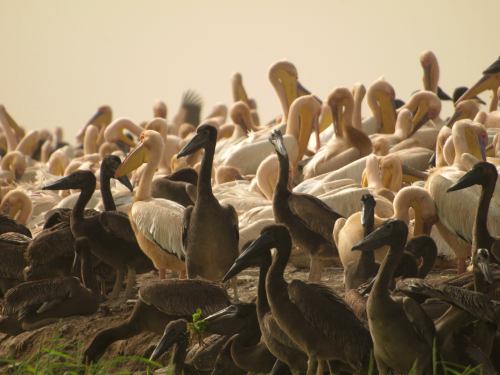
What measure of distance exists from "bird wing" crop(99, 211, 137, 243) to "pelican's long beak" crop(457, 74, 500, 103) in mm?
4866

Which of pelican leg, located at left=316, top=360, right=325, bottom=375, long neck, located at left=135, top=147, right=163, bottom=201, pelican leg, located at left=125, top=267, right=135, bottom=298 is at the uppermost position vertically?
long neck, located at left=135, top=147, right=163, bottom=201

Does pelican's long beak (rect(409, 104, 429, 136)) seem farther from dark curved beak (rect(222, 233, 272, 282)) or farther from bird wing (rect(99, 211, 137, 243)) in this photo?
dark curved beak (rect(222, 233, 272, 282))

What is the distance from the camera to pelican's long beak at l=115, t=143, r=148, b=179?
31.1 feet

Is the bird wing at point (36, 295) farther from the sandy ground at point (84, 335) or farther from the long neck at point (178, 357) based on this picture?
the long neck at point (178, 357)

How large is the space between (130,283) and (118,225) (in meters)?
0.40

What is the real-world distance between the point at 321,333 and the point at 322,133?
7525 millimetres

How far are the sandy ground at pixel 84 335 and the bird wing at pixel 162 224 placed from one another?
421 millimetres

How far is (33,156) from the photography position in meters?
19.4

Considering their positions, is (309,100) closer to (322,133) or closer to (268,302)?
(322,133)

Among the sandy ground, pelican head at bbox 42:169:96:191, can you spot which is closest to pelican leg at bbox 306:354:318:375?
the sandy ground

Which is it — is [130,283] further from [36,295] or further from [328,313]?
[328,313]

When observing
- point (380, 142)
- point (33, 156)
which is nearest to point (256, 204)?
point (380, 142)

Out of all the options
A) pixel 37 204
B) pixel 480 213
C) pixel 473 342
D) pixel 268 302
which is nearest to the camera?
pixel 473 342

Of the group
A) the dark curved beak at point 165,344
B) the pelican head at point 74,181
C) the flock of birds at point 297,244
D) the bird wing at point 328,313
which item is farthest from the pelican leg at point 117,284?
the bird wing at point 328,313
